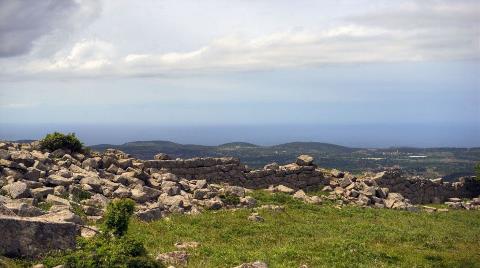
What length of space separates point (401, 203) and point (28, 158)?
24917 mm

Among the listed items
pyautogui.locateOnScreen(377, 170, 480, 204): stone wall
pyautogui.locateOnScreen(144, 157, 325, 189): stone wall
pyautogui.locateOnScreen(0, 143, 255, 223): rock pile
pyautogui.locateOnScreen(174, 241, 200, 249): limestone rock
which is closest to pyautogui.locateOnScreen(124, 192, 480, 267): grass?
pyautogui.locateOnScreen(174, 241, 200, 249): limestone rock

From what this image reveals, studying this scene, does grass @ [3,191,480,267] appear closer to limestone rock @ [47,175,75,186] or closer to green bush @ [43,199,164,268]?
green bush @ [43,199,164,268]

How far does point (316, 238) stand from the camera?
21000 mm

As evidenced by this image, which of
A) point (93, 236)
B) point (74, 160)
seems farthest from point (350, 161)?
point (93, 236)

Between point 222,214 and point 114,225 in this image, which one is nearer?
point 114,225

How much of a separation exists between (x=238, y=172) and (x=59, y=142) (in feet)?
43.2

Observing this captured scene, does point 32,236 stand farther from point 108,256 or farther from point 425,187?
point 425,187

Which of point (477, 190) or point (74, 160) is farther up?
point (74, 160)

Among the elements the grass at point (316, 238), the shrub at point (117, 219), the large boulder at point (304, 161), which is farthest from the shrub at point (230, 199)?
the large boulder at point (304, 161)

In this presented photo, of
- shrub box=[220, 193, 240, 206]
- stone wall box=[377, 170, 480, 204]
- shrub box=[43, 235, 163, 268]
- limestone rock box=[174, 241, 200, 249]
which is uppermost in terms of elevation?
shrub box=[43, 235, 163, 268]

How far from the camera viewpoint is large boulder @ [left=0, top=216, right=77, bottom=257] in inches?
523

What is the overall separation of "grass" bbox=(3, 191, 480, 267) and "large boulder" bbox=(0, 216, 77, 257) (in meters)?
2.99

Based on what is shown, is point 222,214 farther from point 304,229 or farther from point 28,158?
point 28,158

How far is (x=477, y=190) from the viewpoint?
49156 mm
